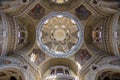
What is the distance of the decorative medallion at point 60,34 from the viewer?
2431 centimetres

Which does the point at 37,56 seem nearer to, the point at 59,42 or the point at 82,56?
→ the point at 59,42

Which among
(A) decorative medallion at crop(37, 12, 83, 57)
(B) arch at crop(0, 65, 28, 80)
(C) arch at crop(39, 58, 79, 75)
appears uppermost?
(A) decorative medallion at crop(37, 12, 83, 57)

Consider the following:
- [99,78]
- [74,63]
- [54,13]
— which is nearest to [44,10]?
[54,13]

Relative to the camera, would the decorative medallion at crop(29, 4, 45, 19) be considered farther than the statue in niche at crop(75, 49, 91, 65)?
Yes

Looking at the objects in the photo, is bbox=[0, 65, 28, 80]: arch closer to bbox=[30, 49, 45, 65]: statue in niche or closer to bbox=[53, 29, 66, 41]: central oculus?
bbox=[30, 49, 45, 65]: statue in niche

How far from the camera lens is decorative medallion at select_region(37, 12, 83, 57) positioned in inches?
957

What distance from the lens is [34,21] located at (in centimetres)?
2411

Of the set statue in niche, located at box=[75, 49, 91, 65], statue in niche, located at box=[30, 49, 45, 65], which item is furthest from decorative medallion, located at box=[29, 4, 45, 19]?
statue in niche, located at box=[75, 49, 91, 65]

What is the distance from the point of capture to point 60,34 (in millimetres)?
26469

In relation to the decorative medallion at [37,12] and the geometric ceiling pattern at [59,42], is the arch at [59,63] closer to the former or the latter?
the geometric ceiling pattern at [59,42]

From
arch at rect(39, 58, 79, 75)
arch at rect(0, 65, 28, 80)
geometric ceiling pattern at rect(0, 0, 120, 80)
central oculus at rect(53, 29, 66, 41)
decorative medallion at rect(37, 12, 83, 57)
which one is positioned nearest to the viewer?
arch at rect(0, 65, 28, 80)

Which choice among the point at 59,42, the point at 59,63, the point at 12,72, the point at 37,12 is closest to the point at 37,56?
the point at 59,63

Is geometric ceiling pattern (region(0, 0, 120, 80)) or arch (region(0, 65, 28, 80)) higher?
geometric ceiling pattern (region(0, 0, 120, 80))

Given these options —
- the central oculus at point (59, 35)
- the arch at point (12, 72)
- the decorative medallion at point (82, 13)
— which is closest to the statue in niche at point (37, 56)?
the arch at point (12, 72)
